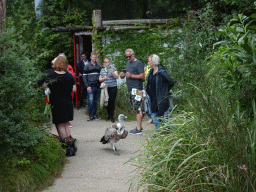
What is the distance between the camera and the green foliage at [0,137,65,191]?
4320mm

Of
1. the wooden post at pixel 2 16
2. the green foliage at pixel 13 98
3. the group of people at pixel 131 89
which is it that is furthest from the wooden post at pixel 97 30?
the green foliage at pixel 13 98

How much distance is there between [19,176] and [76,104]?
8752 mm

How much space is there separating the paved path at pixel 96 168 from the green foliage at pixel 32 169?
17cm

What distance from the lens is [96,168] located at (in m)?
5.82

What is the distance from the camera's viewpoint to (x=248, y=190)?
3.05 m

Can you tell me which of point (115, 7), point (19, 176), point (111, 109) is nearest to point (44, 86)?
point (19, 176)

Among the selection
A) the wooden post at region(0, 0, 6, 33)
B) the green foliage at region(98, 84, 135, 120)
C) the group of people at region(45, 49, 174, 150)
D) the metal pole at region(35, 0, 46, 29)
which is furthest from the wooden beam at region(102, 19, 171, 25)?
the wooden post at region(0, 0, 6, 33)

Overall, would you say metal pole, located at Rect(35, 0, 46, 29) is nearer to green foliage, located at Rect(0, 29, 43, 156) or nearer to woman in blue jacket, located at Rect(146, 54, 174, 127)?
woman in blue jacket, located at Rect(146, 54, 174, 127)

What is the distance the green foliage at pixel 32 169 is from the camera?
14.2 feet

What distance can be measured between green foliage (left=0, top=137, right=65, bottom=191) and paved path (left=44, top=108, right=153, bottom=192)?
0.17m

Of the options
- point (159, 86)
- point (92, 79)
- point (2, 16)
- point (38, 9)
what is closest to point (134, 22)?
point (92, 79)

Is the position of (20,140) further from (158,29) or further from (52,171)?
(158,29)

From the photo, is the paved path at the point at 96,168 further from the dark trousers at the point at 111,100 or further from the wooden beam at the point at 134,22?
the wooden beam at the point at 134,22

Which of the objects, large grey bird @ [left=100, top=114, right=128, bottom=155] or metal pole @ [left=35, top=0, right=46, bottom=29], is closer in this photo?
large grey bird @ [left=100, top=114, right=128, bottom=155]
